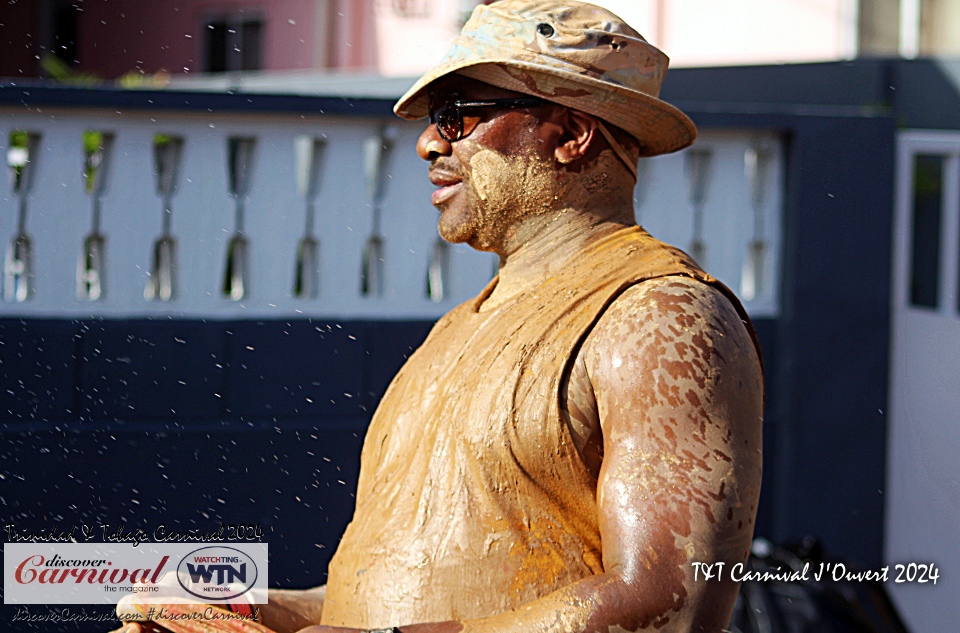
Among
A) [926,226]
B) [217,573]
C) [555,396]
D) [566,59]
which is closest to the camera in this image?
[555,396]

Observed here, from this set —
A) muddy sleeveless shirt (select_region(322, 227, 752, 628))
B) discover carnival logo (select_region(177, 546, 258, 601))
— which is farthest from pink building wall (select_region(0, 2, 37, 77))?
muddy sleeveless shirt (select_region(322, 227, 752, 628))

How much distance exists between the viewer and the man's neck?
2111 millimetres

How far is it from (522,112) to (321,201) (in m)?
3.11

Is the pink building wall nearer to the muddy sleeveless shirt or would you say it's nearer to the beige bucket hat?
the beige bucket hat

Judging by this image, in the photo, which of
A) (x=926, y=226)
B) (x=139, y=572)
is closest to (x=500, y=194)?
(x=139, y=572)

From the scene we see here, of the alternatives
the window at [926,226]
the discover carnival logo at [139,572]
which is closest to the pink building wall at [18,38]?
the window at [926,226]

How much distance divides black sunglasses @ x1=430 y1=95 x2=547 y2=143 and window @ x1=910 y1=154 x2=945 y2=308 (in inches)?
178

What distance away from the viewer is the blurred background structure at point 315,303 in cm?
481

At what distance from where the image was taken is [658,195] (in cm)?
525

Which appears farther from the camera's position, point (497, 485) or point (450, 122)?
point (450, 122)

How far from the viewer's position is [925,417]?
5020mm

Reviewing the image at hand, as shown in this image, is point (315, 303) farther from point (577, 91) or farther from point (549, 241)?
point (577, 91)

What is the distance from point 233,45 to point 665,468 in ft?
58.9

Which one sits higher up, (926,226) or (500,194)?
(500,194)
